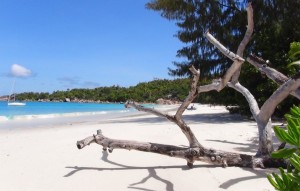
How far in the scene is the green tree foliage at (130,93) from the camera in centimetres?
9794

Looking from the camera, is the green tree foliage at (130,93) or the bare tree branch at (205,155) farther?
the green tree foliage at (130,93)

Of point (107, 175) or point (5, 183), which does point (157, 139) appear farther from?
point (5, 183)

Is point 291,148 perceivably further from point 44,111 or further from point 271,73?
point 44,111

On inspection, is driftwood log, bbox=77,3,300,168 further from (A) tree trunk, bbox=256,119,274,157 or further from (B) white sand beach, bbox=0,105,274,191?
(B) white sand beach, bbox=0,105,274,191

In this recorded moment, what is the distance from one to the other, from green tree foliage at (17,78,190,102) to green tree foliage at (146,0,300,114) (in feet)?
222

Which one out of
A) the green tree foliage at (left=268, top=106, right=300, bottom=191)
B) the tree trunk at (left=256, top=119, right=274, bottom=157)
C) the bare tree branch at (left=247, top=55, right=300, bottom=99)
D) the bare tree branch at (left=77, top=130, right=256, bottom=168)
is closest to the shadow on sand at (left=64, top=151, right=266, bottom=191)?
the bare tree branch at (left=77, top=130, right=256, bottom=168)

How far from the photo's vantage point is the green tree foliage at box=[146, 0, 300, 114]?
1491 centimetres

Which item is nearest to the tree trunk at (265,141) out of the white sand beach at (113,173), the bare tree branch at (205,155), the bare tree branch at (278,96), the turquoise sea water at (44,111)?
the bare tree branch at (278,96)

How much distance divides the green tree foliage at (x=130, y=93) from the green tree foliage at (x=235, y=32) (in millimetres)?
67798

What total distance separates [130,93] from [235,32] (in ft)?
310

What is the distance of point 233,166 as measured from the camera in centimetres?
521

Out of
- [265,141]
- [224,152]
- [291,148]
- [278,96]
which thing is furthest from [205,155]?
[291,148]

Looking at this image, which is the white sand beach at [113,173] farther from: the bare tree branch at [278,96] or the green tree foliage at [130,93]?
the green tree foliage at [130,93]

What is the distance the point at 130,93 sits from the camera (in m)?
112
